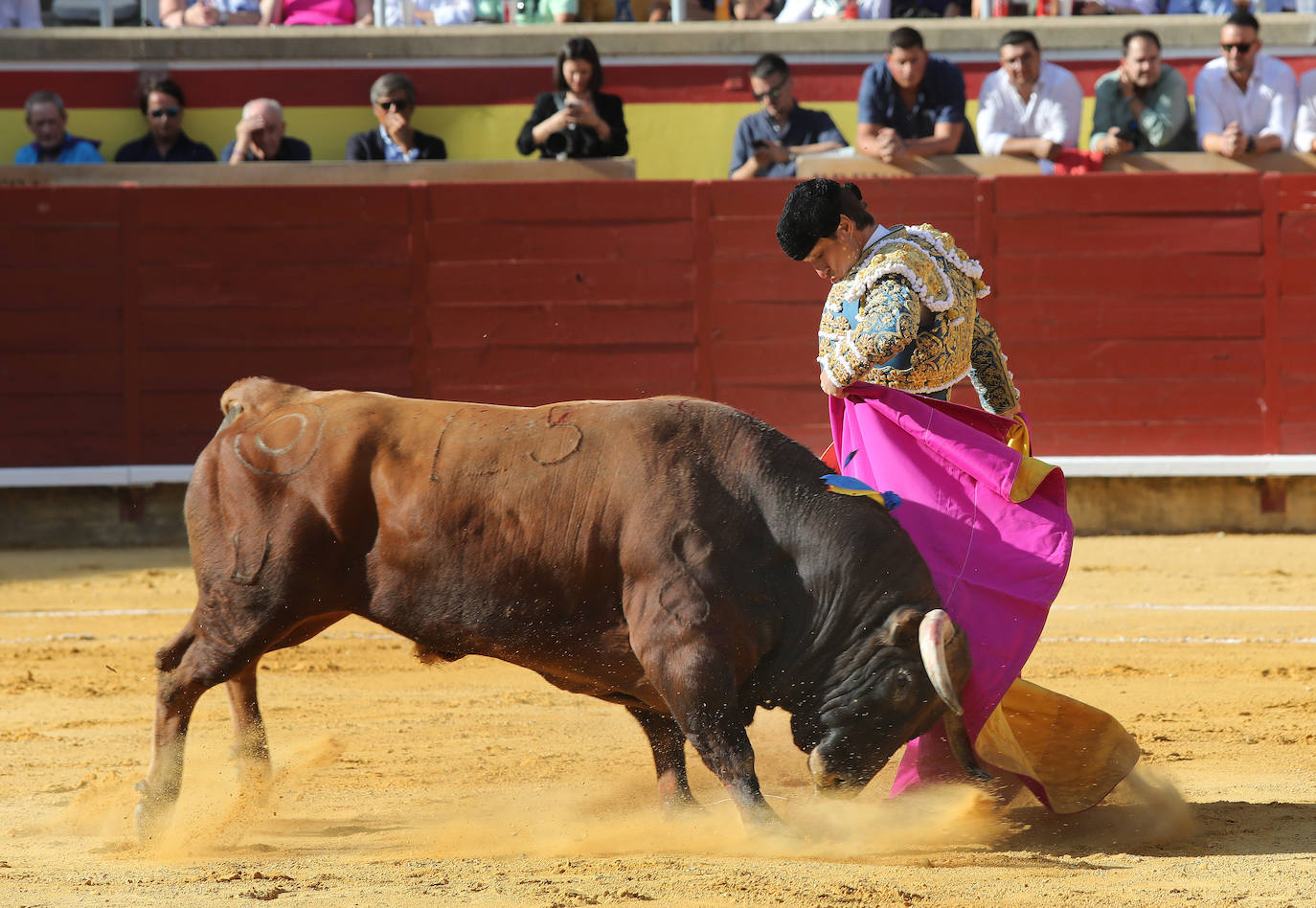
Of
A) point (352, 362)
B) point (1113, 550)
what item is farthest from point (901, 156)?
point (352, 362)

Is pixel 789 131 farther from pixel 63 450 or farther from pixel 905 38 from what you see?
pixel 63 450

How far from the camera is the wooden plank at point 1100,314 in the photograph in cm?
706

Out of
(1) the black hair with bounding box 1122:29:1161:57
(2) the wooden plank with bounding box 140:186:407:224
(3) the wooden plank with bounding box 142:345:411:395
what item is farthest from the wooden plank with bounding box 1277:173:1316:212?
(3) the wooden plank with bounding box 142:345:411:395

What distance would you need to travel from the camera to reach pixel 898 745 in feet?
9.33

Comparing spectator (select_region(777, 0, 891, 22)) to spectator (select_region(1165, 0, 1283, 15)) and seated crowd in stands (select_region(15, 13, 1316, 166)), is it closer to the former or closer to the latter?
seated crowd in stands (select_region(15, 13, 1316, 166))

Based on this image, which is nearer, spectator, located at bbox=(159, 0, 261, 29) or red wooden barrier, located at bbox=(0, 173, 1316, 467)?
red wooden barrier, located at bbox=(0, 173, 1316, 467)

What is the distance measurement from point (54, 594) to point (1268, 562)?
15.1 ft

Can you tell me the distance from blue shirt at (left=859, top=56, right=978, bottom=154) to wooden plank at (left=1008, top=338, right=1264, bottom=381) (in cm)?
102

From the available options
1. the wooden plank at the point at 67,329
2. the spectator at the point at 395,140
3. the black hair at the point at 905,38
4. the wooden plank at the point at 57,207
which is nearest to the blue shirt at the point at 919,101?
the black hair at the point at 905,38

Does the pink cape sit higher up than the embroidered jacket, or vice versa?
the embroidered jacket

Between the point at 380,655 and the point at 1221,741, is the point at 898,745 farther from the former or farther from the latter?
the point at 380,655

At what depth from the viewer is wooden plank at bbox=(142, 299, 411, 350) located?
23.0 ft

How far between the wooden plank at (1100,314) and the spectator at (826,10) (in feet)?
6.39

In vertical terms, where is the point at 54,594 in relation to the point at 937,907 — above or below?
below
